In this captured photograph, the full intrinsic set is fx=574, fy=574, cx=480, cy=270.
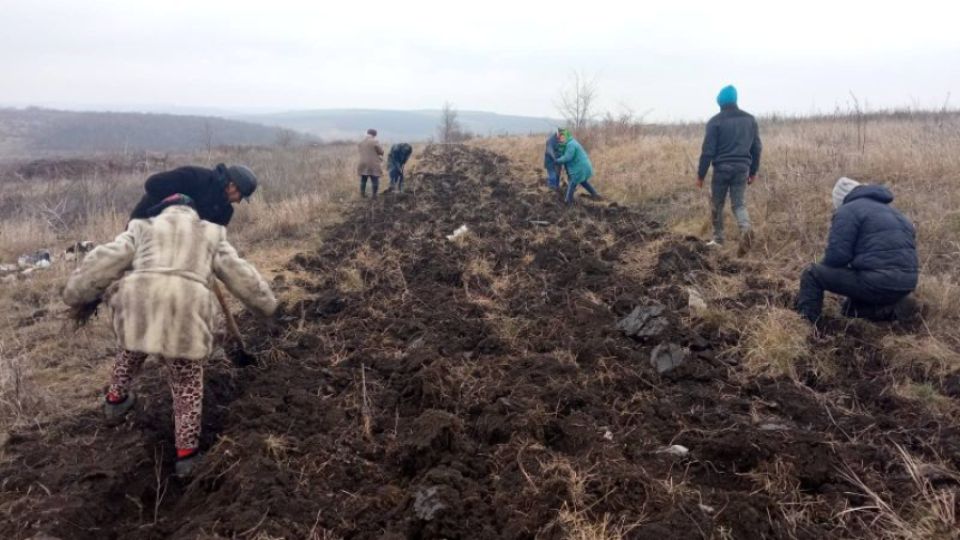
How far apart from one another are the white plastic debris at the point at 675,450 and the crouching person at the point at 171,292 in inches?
91.8

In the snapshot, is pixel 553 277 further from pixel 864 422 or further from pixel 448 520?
pixel 448 520

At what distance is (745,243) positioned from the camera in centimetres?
635

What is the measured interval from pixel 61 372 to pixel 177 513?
A: 2400mm

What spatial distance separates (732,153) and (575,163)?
3.71 metres

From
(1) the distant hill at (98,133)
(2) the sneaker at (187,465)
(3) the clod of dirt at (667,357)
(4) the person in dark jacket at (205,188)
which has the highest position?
(1) the distant hill at (98,133)

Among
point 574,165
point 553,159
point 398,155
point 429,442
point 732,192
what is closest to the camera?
point 429,442

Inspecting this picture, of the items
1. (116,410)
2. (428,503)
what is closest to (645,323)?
(428,503)

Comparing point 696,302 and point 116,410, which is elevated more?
point 696,302

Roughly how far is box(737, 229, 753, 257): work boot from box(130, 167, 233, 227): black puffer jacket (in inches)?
203

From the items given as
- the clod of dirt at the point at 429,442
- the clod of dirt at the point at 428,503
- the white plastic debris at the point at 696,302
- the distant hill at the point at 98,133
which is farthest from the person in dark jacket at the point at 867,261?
the distant hill at the point at 98,133

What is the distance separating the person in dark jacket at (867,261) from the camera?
4012mm

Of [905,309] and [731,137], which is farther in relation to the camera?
[731,137]

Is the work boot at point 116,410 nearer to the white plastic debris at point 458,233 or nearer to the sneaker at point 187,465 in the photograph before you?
the sneaker at point 187,465

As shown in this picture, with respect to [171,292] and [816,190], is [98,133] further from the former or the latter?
[171,292]
